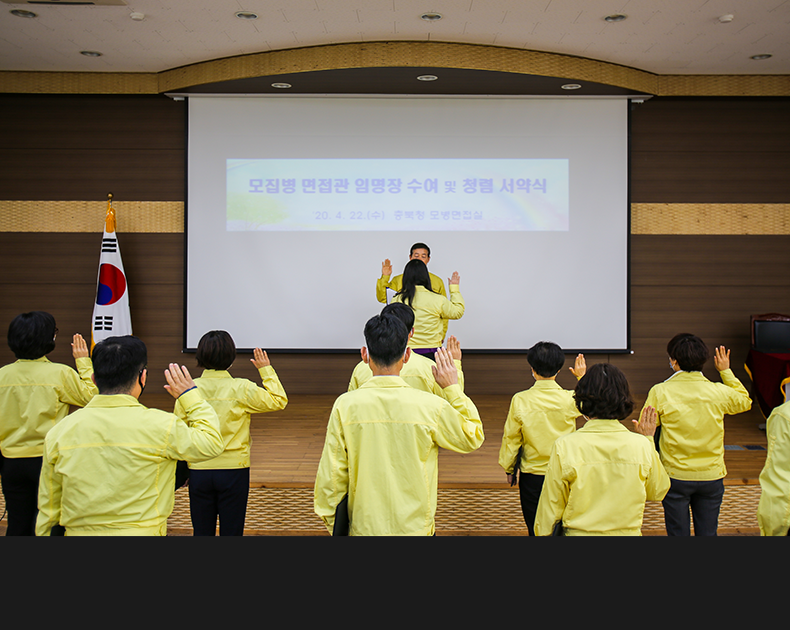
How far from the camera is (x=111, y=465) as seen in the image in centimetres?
153

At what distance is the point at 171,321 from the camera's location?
5809 mm

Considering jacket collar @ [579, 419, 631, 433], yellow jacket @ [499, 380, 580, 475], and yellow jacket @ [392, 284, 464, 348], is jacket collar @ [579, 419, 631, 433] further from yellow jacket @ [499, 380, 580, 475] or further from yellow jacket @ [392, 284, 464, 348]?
yellow jacket @ [392, 284, 464, 348]

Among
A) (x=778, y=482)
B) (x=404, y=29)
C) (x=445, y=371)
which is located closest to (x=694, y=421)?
(x=778, y=482)

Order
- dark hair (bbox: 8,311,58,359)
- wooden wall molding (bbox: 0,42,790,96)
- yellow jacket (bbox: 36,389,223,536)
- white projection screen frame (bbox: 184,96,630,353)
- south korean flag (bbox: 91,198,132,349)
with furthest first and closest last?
1. white projection screen frame (bbox: 184,96,630,353)
2. south korean flag (bbox: 91,198,132,349)
3. wooden wall molding (bbox: 0,42,790,96)
4. dark hair (bbox: 8,311,58,359)
5. yellow jacket (bbox: 36,389,223,536)

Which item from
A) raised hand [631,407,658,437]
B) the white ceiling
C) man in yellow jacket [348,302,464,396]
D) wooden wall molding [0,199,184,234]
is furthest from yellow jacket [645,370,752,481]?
wooden wall molding [0,199,184,234]

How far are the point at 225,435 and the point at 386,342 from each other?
42.6 inches

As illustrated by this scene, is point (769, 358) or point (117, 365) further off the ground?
point (117, 365)

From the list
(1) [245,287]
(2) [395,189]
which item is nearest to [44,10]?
(1) [245,287]

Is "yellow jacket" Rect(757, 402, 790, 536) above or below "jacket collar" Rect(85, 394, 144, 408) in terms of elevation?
below

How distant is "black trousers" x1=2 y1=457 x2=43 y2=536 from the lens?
248cm

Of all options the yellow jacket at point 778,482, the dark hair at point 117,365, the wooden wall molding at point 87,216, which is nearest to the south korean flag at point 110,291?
the wooden wall molding at point 87,216

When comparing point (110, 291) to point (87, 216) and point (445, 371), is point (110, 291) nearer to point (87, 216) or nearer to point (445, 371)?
point (87, 216)

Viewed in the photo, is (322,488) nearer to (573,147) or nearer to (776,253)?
(573,147)

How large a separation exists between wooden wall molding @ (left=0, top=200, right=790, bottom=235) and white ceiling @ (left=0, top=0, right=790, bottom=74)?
131 centimetres
